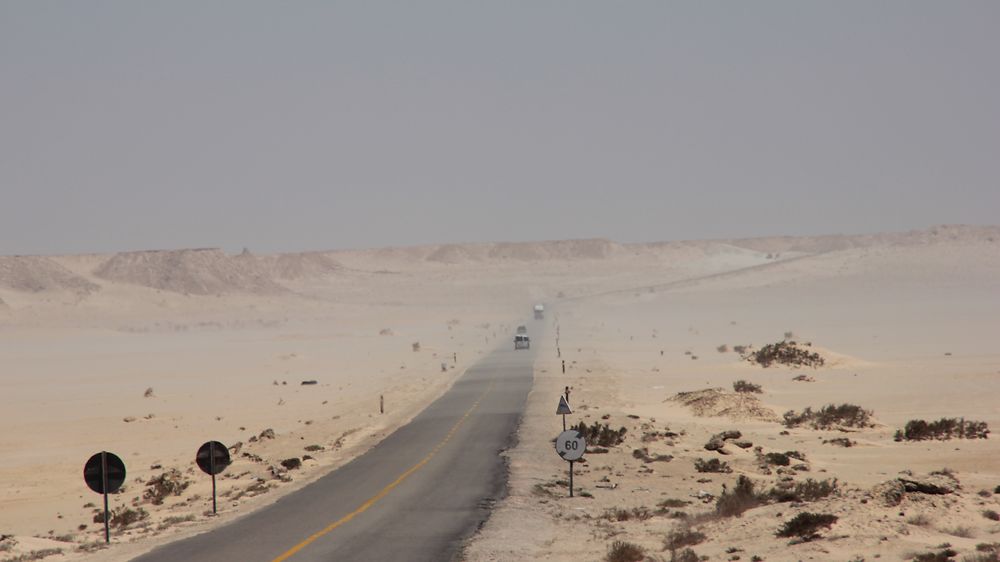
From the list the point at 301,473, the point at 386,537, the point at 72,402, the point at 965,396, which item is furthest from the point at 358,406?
the point at 386,537

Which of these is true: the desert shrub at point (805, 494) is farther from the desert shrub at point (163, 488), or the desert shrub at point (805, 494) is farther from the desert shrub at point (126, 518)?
the desert shrub at point (163, 488)

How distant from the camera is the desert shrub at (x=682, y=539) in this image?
62.3 ft

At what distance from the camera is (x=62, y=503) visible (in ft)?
106

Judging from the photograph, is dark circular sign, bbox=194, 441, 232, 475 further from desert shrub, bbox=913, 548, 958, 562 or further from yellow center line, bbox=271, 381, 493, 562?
desert shrub, bbox=913, 548, 958, 562

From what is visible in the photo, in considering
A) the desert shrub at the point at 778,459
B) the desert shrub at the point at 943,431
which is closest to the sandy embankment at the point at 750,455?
the desert shrub at the point at 778,459

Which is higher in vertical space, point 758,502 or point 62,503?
point 758,502

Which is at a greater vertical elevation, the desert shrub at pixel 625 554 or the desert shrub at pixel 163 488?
the desert shrub at pixel 625 554

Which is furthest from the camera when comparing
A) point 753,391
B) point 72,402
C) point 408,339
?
point 408,339

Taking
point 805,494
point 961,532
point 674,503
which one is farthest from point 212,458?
point 961,532

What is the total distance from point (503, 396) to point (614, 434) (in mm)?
18648

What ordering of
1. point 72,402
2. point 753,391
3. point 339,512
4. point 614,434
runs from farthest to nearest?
point 72,402 → point 753,391 → point 614,434 → point 339,512

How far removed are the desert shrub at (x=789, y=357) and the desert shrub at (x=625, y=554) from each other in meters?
52.9

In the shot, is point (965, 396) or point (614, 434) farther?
point (965, 396)

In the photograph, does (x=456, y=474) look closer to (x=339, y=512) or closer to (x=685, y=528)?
(x=339, y=512)
